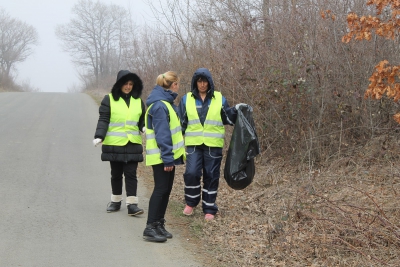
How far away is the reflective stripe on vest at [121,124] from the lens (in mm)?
6949

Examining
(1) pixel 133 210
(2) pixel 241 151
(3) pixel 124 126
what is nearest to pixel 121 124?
Answer: (3) pixel 124 126

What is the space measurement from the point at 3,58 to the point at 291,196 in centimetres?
6235

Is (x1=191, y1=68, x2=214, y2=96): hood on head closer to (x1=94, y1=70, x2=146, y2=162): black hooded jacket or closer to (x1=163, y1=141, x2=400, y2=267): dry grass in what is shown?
(x1=94, y1=70, x2=146, y2=162): black hooded jacket

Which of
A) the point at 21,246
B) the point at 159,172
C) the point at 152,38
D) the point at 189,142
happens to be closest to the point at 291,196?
the point at 189,142

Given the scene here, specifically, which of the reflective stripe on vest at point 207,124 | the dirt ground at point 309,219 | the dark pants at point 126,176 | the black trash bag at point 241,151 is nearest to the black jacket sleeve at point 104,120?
the dark pants at point 126,176

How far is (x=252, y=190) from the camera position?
8.23 meters

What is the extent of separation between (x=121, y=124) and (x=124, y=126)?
5cm

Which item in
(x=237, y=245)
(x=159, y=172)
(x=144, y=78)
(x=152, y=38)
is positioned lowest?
(x=237, y=245)

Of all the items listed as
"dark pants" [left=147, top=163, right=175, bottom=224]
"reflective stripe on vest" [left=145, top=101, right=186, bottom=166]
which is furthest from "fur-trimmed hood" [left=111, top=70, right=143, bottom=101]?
"dark pants" [left=147, top=163, right=175, bottom=224]

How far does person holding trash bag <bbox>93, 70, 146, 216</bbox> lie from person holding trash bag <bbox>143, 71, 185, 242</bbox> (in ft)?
3.26

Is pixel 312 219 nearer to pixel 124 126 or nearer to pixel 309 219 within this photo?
pixel 309 219

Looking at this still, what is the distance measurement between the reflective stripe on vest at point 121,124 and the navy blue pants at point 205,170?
2.70ft

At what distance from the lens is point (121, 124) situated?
6973 millimetres

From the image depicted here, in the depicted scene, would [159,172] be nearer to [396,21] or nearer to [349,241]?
[349,241]
